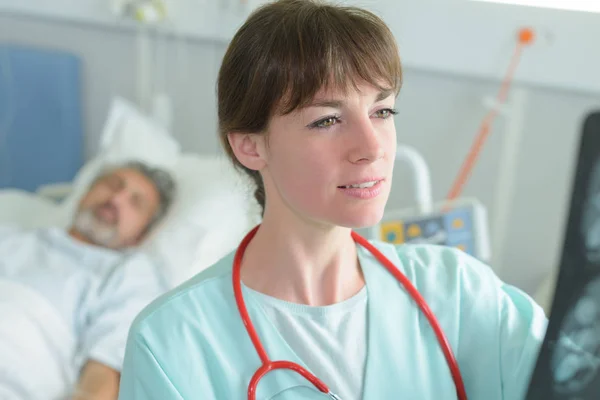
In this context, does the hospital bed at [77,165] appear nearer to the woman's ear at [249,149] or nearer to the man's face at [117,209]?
the man's face at [117,209]

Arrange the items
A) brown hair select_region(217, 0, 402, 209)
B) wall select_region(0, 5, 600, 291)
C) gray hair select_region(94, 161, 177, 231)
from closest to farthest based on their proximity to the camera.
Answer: brown hair select_region(217, 0, 402, 209), wall select_region(0, 5, 600, 291), gray hair select_region(94, 161, 177, 231)

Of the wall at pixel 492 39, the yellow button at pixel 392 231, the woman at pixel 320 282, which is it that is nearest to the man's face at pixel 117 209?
the yellow button at pixel 392 231

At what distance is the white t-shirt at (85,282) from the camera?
72.7 inches

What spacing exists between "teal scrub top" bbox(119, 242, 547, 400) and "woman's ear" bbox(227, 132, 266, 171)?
146 mm

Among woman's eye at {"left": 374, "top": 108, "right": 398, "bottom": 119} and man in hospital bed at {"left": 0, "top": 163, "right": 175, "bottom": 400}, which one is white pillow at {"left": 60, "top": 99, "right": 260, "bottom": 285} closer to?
man in hospital bed at {"left": 0, "top": 163, "right": 175, "bottom": 400}

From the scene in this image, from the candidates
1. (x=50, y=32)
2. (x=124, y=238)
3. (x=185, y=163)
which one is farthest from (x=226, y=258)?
(x=50, y=32)

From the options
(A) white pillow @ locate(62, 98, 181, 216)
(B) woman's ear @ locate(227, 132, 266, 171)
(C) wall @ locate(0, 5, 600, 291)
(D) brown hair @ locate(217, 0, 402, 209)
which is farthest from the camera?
(A) white pillow @ locate(62, 98, 181, 216)

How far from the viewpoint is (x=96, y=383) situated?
68.3 inches

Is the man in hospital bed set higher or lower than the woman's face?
lower

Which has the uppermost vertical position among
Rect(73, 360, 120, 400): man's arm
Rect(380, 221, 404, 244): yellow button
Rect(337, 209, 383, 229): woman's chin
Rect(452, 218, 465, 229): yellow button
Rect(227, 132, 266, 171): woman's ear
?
Rect(227, 132, 266, 171): woman's ear

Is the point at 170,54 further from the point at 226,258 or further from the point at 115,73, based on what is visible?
the point at 226,258

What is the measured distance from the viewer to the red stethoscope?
1.00 metres

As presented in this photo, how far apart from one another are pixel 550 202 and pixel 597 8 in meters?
0.52

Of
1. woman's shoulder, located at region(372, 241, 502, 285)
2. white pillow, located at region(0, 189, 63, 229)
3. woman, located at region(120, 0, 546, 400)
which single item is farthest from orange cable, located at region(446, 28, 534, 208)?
white pillow, located at region(0, 189, 63, 229)
